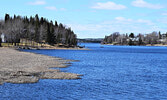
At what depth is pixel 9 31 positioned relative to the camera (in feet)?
490

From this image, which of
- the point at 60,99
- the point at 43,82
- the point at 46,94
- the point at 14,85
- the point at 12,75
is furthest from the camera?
the point at 12,75

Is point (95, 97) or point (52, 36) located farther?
point (52, 36)

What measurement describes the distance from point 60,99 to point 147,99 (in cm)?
930

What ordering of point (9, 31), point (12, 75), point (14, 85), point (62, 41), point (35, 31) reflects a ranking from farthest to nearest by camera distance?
point (62, 41) < point (35, 31) < point (9, 31) < point (12, 75) < point (14, 85)

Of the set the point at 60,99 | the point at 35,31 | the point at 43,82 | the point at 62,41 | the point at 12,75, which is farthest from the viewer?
the point at 62,41

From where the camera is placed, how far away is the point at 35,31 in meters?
169

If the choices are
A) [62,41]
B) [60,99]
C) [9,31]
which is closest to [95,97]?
[60,99]

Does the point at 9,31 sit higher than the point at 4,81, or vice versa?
the point at 9,31

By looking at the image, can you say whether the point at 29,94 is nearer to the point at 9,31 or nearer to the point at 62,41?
the point at 9,31

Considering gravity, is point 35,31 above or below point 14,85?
above

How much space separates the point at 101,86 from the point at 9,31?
124 metres

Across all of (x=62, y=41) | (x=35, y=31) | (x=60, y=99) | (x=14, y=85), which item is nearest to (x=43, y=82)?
(x=14, y=85)

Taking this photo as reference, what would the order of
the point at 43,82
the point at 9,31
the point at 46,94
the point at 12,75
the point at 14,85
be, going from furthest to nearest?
the point at 9,31, the point at 12,75, the point at 43,82, the point at 14,85, the point at 46,94

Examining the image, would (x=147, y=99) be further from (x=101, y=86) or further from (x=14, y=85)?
(x=14, y=85)
